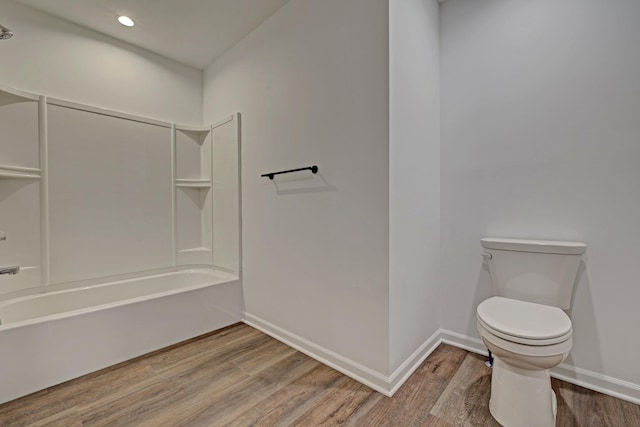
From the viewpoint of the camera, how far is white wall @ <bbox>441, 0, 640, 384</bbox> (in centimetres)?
144

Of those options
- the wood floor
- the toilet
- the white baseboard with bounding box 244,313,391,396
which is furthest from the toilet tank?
the white baseboard with bounding box 244,313,391,396

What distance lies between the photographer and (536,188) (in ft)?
5.48

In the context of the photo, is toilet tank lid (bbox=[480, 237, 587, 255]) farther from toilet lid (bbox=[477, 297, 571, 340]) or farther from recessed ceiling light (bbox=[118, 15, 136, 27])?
recessed ceiling light (bbox=[118, 15, 136, 27])

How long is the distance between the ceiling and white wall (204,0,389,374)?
14cm

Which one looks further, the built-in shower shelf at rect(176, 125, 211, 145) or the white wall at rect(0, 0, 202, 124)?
the built-in shower shelf at rect(176, 125, 211, 145)

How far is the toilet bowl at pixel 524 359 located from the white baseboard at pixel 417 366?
37 cm

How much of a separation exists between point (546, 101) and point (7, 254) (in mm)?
3593

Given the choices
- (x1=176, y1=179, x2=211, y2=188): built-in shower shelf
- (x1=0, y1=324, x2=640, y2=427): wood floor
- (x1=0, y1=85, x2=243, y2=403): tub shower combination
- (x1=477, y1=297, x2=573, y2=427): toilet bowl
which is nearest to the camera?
(x1=477, y1=297, x2=573, y2=427): toilet bowl

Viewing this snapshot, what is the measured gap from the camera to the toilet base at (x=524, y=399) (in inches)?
48.4

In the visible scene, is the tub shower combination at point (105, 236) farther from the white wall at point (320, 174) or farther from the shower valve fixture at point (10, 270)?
the white wall at point (320, 174)

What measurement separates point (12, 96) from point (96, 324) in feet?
5.54

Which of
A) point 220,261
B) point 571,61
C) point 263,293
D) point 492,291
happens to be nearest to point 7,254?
point 220,261

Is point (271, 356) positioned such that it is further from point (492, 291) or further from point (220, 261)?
point (492, 291)

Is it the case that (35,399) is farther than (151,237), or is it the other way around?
(151,237)
